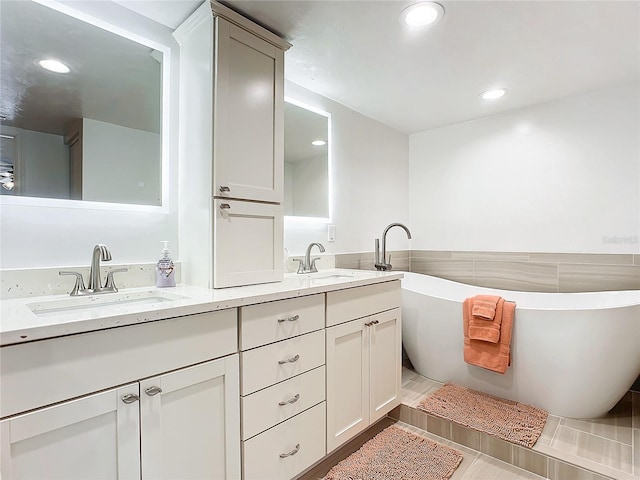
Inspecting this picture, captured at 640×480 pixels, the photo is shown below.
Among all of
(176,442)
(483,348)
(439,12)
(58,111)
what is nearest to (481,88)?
(439,12)

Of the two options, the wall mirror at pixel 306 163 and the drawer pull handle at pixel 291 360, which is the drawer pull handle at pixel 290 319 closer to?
the drawer pull handle at pixel 291 360

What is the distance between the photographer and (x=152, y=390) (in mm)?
1021

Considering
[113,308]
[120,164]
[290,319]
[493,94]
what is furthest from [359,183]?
[113,308]

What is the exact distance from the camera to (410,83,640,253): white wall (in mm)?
2395

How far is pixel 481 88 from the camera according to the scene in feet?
7.89

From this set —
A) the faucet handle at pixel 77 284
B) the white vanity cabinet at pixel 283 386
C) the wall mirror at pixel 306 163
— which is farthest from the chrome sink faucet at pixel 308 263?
the faucet handle at pixel 77 284

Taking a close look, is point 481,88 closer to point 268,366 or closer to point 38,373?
point 268,366

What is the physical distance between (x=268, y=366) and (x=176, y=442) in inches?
15.4

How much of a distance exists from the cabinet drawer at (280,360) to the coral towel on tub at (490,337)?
46.3 inches

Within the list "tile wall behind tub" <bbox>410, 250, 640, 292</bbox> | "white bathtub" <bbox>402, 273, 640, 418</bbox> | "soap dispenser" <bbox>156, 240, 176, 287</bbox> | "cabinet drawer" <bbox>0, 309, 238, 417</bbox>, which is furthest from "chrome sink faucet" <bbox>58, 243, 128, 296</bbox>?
"tile wall behind tub" <bbox>410, 250, 640, 292</bbox>

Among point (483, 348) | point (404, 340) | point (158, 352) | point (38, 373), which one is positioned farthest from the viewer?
point (404, 340)

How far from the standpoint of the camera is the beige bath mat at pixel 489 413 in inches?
71.6

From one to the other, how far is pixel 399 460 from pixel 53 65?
2.39 metres

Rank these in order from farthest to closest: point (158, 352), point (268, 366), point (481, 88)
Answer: point (481, 88), point (268, 366), point (158, 352)
